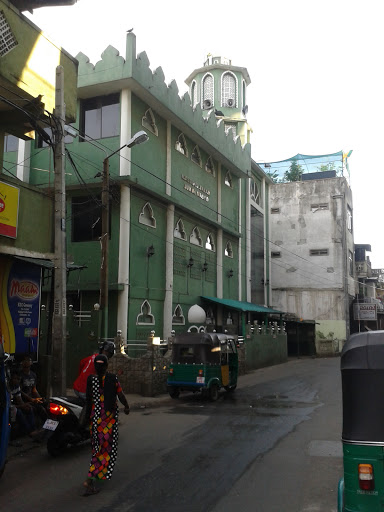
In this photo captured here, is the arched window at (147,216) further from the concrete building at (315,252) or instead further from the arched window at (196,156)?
the concrete building at (315,252)

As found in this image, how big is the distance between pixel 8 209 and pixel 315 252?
40524mm

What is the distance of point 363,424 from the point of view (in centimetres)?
393

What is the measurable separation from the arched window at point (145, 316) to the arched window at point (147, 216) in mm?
3495

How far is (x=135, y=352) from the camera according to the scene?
19.7 m

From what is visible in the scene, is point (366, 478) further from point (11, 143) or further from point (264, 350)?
point (264, 350)

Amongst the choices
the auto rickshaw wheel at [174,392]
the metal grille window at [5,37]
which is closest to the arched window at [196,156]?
the auto rickshaw wheel at [174,392]

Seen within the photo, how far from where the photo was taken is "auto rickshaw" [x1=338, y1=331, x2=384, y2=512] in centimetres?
374

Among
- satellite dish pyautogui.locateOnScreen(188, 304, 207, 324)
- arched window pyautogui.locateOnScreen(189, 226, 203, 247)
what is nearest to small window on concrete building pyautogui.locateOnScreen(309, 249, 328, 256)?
arched window pyautogui.locateOnScreen(189, 226, 203, 247)

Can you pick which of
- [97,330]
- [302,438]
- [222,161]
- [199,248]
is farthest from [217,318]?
[302,438]

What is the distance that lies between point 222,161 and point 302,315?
73.6ft

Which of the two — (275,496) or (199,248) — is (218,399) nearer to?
(275,496)

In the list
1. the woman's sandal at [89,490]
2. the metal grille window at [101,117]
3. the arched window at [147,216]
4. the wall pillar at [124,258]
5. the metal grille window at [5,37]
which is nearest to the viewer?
the woman's sandal at [89,490]

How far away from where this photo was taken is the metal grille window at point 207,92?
34.8 meters

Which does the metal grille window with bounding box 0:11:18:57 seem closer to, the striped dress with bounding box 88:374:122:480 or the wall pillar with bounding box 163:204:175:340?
the striped dress with bounding box 88:374:122:480
